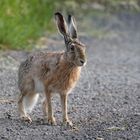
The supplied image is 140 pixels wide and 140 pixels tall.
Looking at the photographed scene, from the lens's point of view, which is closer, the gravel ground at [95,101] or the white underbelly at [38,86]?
the gravel ground at [95,101]

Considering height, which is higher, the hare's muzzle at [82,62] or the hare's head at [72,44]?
the hare's head at [72,44]

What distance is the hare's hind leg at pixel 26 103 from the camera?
7.08 metres

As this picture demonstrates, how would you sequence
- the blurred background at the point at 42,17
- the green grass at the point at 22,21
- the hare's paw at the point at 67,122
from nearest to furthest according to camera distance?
the hare's paw at the point at 67,122, the green grass at the point at 22,21, the blurred background at the point at 42,17

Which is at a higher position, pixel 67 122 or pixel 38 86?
pixel 38 86

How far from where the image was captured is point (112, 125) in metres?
6.77

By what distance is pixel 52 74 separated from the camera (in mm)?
6832

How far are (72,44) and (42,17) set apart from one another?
22.5ft

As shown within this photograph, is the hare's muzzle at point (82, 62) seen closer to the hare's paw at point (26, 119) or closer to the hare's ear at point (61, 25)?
the hare's ear at point (61, 25)

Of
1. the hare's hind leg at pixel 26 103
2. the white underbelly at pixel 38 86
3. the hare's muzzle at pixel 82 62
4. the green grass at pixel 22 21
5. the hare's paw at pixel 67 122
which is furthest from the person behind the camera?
the green grass at pixel 22 21

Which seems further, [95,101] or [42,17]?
[42,17]

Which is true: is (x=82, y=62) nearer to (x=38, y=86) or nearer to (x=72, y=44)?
(x=72, y=44)

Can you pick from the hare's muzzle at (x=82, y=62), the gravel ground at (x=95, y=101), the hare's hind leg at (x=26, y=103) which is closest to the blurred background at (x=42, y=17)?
the gravel ground at (x=95, y=101)

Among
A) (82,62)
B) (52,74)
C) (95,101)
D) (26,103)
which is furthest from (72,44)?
(95,101)

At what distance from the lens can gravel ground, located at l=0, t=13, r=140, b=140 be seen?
6.35 meters
